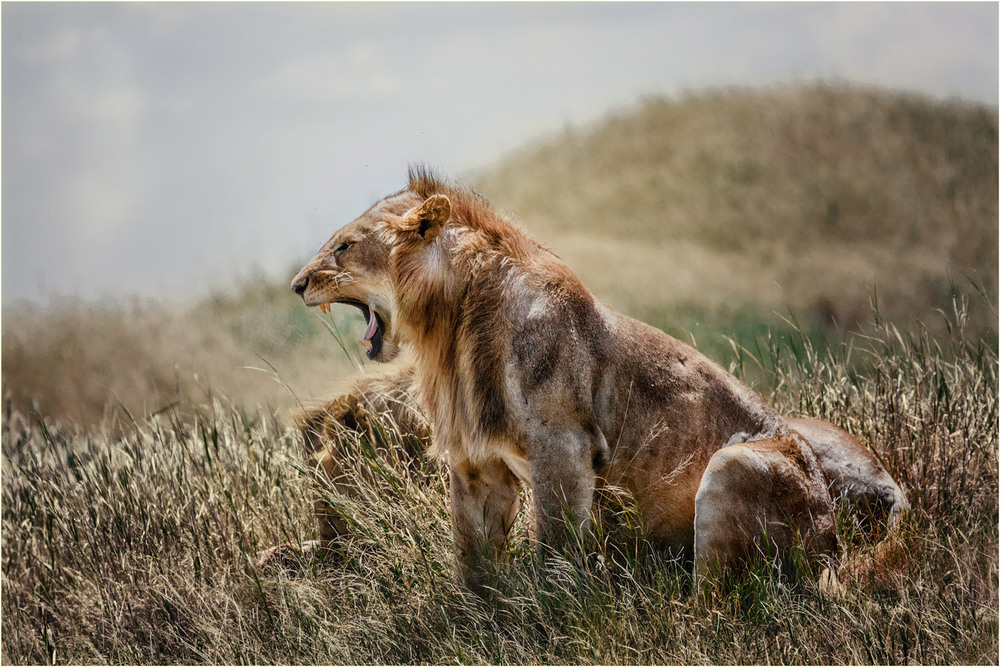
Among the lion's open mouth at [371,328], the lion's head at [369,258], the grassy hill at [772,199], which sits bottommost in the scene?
the grassy hill at [772,199]

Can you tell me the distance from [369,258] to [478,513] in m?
1.49

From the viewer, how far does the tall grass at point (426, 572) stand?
4965 millimetres

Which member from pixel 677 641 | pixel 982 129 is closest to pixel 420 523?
pixel 677 641

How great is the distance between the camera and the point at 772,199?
41969mm

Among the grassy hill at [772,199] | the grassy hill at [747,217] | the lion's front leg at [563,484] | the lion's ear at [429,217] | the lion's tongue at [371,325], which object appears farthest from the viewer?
the grassy hill at [772,199]

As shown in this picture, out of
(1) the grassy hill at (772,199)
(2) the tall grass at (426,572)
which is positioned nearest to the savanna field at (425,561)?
(2) the tall grass at (426,572)

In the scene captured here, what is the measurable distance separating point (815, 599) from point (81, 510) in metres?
5.04

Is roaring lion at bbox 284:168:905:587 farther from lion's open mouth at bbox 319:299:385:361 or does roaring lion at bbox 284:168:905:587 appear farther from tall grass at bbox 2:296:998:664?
tall grass at bbox 2:296:998:664

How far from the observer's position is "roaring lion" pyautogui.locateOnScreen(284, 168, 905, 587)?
4.96 meters

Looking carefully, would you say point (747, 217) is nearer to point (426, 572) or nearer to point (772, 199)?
point (772, 199)

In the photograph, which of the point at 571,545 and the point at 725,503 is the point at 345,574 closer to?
the point at 571,545

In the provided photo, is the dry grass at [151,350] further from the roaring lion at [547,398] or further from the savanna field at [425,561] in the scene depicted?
the roaring lion at [547,398]

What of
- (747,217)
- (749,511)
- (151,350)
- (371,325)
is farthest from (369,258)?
(747,217)

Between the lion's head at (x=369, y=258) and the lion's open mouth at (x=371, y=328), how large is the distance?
0.11 feet
